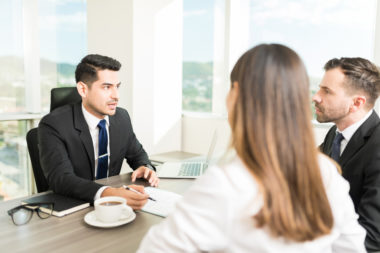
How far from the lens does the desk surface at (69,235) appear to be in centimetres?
101

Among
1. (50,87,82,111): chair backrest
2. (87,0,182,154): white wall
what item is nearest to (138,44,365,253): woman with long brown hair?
(50,87,82,111): chair backrest

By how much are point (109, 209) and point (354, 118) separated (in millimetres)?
1165

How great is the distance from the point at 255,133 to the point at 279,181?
11cm

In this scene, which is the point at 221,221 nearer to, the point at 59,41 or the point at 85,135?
the point at 85,135

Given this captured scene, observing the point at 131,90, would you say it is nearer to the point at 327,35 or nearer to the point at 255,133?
the point at 327,35

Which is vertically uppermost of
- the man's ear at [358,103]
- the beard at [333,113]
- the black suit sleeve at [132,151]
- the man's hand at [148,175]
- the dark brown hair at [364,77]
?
the dark brown hair at [364,77]

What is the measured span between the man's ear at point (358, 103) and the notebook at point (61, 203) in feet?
4.09

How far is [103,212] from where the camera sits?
3.75 feet

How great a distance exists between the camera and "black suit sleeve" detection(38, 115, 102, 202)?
1414 millimetres

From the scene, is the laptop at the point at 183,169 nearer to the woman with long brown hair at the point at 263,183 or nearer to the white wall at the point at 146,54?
the woman with long brown hair at the point at 263,183

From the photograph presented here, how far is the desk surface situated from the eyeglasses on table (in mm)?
17

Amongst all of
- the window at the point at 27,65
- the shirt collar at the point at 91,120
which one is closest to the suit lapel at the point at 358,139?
the shirt collar at the point at 91,120

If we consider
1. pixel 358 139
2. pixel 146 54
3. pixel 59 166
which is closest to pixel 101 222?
pixel 59 166

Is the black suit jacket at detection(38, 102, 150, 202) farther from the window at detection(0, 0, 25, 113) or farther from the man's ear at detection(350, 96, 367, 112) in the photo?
the window at detection(0, 0, 25, 113)
